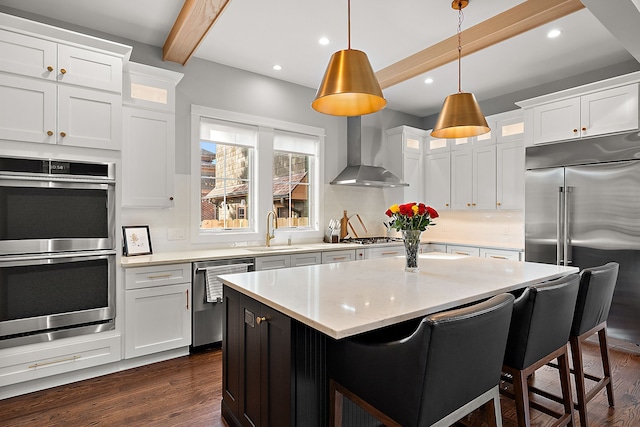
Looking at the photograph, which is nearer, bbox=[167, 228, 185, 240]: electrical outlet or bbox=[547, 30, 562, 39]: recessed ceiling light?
bbox=[547, 30, 562, 39]: recessed ceiling light

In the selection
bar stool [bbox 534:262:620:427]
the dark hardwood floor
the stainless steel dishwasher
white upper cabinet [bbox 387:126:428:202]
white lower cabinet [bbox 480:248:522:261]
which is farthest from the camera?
white upper cabinet [bbox 387:126:428:202]

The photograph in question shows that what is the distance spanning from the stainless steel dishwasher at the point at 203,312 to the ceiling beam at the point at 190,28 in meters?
2.02

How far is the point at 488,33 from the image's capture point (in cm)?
308

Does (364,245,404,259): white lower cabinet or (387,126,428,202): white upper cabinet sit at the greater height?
(387,126,428,202): white upper cabinet

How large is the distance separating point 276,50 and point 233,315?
2.79 meters

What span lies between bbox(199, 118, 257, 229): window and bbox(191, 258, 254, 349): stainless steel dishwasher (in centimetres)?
84

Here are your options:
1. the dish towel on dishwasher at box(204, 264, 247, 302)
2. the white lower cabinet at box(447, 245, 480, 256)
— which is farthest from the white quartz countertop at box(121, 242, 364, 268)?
the white lower cabinet at box(447, 245, 480, 256)

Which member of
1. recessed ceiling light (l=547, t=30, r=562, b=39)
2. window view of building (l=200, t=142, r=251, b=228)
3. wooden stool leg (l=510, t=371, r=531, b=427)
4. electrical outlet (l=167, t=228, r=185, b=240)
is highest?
recessed ceiling light (l=547, t=30, r=562, b=39)

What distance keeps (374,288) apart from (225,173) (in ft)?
9.31

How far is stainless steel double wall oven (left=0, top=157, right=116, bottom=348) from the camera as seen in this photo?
246 cm

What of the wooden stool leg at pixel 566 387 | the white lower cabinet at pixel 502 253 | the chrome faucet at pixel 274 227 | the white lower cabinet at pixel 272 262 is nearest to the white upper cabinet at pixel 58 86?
the white lower cabinet at pixel 272 262

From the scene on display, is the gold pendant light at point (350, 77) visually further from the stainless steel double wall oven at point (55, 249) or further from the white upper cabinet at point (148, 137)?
the white upper cabinet at point (148, 137)

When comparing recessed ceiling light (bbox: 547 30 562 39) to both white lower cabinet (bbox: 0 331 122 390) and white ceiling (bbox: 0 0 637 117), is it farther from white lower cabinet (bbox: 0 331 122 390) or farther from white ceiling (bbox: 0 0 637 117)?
white lower cabinet (bbox: 0 331 122 390)

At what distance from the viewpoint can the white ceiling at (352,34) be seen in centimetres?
291
